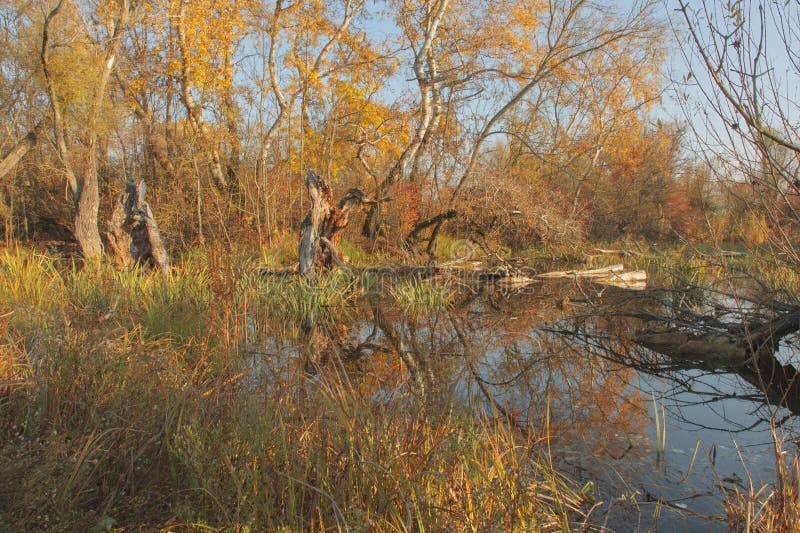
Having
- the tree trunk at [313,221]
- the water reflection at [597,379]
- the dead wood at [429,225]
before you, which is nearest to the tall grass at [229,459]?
the water reflection at [597,379]

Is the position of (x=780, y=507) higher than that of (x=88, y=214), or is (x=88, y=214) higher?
(x=88, y=214)

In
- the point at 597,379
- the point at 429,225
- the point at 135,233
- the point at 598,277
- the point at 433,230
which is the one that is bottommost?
the point at 597,379

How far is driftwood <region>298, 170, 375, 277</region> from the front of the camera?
28.6 feet

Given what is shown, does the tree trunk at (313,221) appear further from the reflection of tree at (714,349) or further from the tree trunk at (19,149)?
the tree trunk at (19,149)

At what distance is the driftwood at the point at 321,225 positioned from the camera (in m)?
8.70

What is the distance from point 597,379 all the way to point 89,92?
10.7 m

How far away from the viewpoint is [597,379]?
4977mm

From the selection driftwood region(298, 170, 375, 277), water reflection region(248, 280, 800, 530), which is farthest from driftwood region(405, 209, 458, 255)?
water reflection region(248, 280, 800, 530)

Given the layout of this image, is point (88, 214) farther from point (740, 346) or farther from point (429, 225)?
point (740, 346)

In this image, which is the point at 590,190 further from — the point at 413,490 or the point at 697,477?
the point at 413,490

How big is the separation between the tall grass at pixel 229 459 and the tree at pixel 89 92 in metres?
7.83

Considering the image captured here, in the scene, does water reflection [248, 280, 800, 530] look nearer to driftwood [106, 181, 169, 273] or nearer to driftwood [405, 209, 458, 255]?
driftwood [106, 181, 169, 273]

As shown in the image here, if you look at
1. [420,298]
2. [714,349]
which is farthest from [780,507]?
[420,298]

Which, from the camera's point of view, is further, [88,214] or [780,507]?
[88,214]
